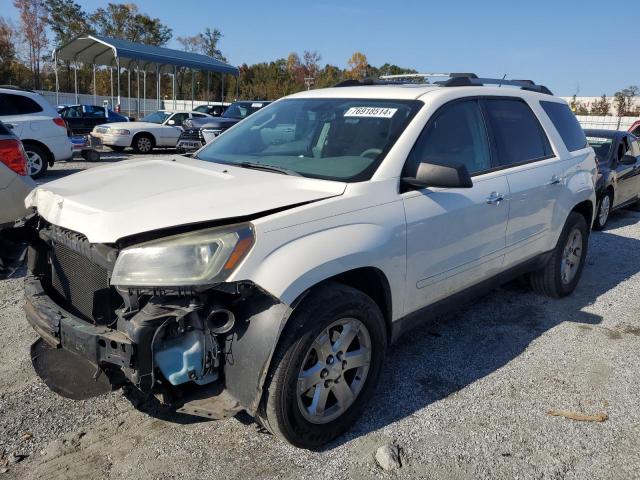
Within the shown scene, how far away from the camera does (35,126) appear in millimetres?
11469

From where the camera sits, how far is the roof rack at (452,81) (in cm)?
407

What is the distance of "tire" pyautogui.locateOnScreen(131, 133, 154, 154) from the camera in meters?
17.2

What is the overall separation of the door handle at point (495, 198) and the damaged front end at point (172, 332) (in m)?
1.93

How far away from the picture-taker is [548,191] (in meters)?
4.53

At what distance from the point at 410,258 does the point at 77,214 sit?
1776 mm

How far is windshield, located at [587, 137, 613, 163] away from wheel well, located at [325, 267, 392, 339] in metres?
7.26

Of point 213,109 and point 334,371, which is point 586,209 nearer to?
point 334,371

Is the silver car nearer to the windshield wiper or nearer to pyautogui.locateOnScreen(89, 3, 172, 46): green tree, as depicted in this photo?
the windshield wiper

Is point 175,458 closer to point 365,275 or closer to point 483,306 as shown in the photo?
point 365,275

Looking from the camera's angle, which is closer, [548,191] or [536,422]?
[536,422]

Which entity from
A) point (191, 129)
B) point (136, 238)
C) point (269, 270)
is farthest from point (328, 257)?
point (191, 129)

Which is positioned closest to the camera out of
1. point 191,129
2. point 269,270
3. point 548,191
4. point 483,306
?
point 269,270

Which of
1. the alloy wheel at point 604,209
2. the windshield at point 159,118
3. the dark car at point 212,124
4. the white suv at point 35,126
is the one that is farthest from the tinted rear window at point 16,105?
the alloy wheel at point 604,209

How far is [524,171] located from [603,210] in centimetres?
518
